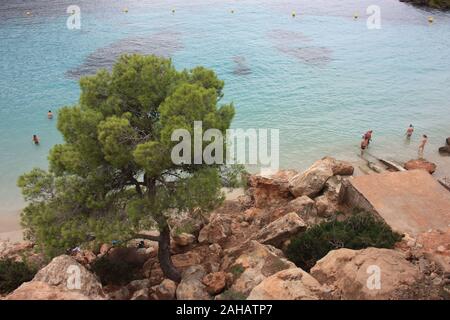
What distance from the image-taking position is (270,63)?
48094 mm

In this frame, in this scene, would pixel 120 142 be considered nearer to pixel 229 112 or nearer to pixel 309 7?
pixel 229 112

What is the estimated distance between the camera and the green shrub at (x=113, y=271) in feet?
55.6

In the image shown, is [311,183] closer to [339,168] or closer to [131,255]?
[339,168]

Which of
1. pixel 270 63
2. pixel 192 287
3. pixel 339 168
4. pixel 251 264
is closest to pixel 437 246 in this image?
pixel 251 264

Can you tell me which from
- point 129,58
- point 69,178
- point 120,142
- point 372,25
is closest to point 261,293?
point 120,142

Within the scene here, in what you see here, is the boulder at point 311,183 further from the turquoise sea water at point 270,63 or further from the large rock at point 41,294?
the large rock at point 41,294

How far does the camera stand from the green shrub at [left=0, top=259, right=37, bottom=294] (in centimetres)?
1603

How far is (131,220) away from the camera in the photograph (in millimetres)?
14445

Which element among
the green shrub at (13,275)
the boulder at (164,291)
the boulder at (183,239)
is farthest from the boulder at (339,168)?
the green shrub at (13,275)

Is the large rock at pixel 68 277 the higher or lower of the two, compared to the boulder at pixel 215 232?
higher

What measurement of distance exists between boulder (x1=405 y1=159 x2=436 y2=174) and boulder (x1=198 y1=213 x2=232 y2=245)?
585 inches

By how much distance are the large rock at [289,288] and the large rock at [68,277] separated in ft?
17.8

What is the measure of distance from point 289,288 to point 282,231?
6398mm

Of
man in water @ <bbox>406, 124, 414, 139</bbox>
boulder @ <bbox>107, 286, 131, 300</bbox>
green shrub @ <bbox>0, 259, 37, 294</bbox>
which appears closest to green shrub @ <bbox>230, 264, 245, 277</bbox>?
boulder @ <bbox>107, 286, 131, 300</bbox>
